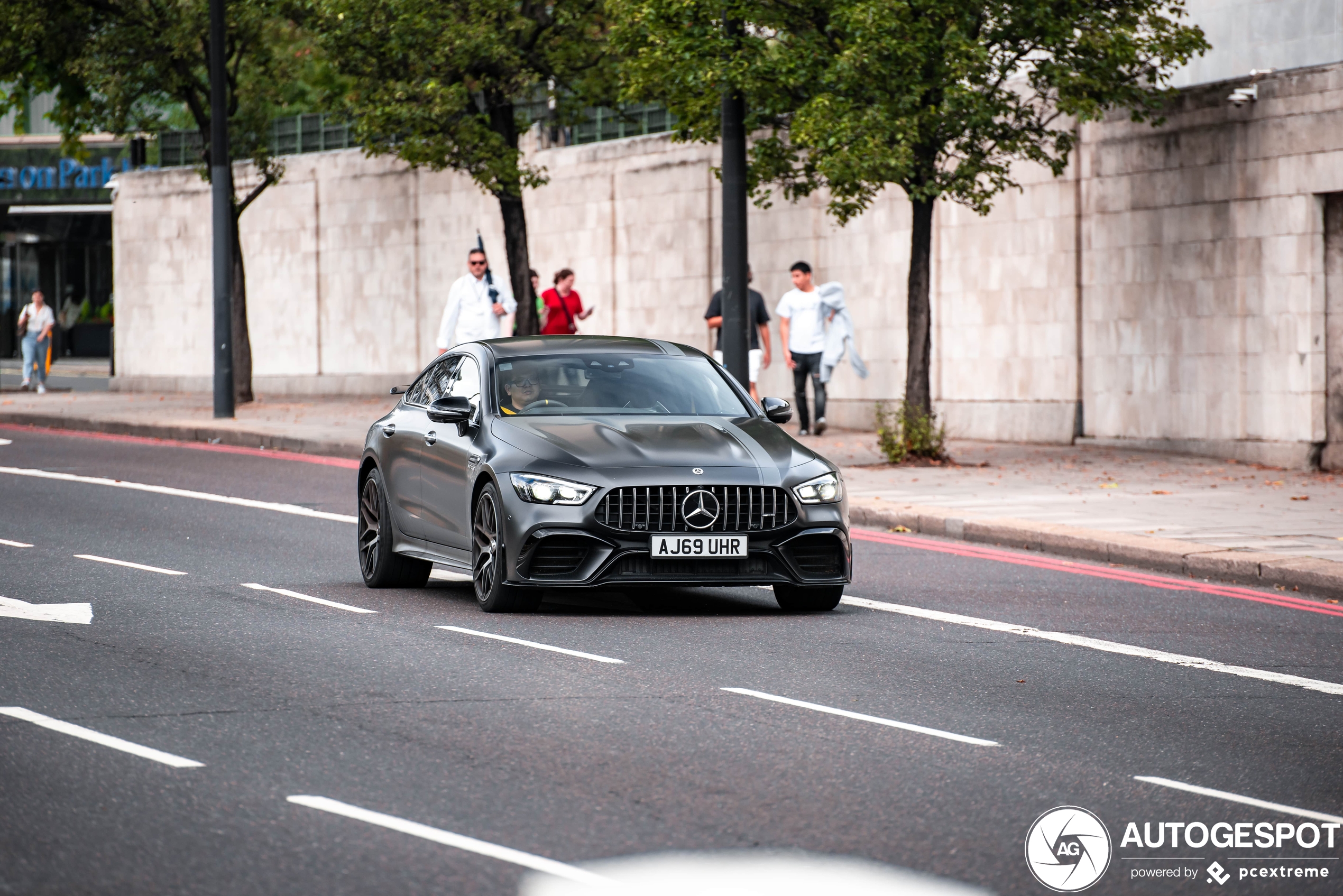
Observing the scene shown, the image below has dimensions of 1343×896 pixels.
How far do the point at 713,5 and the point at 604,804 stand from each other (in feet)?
43.2

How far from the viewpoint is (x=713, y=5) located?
59.1 feet

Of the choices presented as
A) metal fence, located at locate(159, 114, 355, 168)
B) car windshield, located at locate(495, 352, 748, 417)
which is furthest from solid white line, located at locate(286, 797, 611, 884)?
metal fence, located at locate(159, 114, 355, 168)

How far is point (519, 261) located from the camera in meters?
26.8

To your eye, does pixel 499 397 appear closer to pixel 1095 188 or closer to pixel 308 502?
pixel 308 502

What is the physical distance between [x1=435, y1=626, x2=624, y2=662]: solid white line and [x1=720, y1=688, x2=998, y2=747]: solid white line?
0.92 m

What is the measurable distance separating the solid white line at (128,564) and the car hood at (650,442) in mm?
2570

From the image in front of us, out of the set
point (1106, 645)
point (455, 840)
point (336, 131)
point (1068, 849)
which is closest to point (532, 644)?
point (1106, 645)

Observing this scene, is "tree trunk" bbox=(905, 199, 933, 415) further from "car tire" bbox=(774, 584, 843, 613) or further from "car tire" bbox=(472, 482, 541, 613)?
"car tire" bbox=(472, 482, 541, 613)

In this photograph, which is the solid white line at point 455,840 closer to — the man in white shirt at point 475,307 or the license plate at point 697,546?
the license plate at point 697,546

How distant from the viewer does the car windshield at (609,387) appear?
10.8 metres

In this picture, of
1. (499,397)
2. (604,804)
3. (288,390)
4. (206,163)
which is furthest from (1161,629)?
(288,390)

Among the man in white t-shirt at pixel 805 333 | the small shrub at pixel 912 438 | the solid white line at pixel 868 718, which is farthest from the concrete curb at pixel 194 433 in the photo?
the solid white line at pixel 868 718

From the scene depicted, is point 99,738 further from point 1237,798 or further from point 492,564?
point 1237,798

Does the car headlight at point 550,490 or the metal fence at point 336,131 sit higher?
the metal fence at point 336,131
